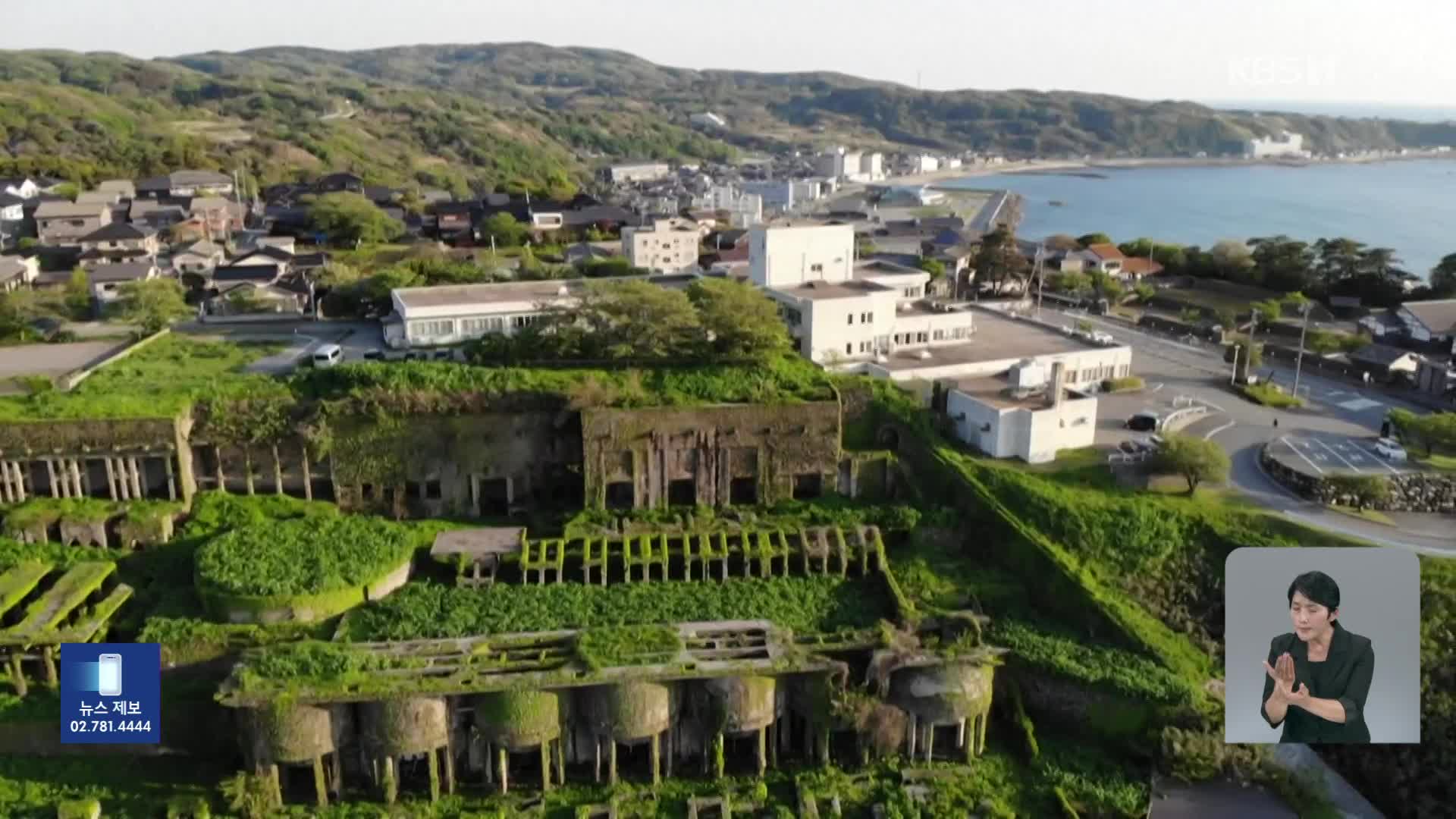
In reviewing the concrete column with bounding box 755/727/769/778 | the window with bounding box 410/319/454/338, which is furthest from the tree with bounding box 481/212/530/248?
the concrete column with bounding box 755/727/769/778

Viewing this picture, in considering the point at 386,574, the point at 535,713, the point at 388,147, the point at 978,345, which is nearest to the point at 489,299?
the point at 386,574

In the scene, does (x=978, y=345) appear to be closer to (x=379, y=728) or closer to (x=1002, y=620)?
(x=1002, y=620)

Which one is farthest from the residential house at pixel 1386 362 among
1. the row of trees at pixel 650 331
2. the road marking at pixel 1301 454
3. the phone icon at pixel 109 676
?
the phone icon at pixel 109 676

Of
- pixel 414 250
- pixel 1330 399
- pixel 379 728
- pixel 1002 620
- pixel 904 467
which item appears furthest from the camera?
pixel 414 250

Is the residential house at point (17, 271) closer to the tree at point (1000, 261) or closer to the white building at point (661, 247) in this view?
the white building at point (661, 247)

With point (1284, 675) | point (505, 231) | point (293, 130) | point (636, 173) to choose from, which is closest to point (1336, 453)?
point (1284, 675)
